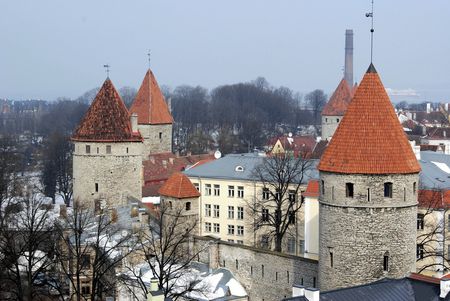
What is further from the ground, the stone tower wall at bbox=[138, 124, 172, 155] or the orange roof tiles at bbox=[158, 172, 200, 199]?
the stone tower wall at bbox=[138, 124, 172, 155]

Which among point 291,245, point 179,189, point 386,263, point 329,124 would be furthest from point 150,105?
point 386,263

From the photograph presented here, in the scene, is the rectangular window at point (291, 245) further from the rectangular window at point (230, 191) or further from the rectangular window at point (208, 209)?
the rectangular window at point (208, 209)

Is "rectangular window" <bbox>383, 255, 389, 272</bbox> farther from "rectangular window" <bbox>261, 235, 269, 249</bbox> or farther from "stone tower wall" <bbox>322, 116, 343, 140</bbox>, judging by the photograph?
"stone tower wall" <bbox>322, 116, 343, 140</bbox>

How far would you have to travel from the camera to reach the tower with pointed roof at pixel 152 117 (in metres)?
57.2

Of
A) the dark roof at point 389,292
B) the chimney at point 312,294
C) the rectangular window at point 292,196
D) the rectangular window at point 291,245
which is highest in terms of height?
the rectangular window at point 292,196

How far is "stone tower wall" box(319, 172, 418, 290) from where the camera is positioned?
2278cm

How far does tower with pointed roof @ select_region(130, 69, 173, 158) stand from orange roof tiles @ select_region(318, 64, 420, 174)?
33954 millimetres

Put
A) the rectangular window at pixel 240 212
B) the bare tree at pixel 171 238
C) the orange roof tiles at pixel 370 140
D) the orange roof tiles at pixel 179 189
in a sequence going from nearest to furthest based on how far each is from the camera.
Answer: the orange roof tiles at pixel 370 140, the bare tree at pixel 171 238, the orange roof tiles at pixel 179 189, the rectangular window at pixel 240 212

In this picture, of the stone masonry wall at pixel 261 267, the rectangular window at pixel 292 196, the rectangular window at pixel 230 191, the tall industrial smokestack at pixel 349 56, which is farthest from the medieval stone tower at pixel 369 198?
the tall industrial smokestack at pixel 349 56

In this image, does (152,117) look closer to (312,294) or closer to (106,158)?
(106,158)

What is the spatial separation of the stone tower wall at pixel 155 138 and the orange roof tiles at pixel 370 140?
3347 cm

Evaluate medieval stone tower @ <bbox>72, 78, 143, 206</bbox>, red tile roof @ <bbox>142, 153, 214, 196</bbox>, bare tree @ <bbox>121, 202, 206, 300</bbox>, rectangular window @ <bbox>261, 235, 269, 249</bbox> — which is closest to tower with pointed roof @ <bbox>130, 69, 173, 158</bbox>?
red tile roof @ <bbox>142, 153, 214, 196</bbox>

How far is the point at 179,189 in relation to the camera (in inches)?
1310

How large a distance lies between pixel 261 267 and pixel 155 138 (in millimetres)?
28946
